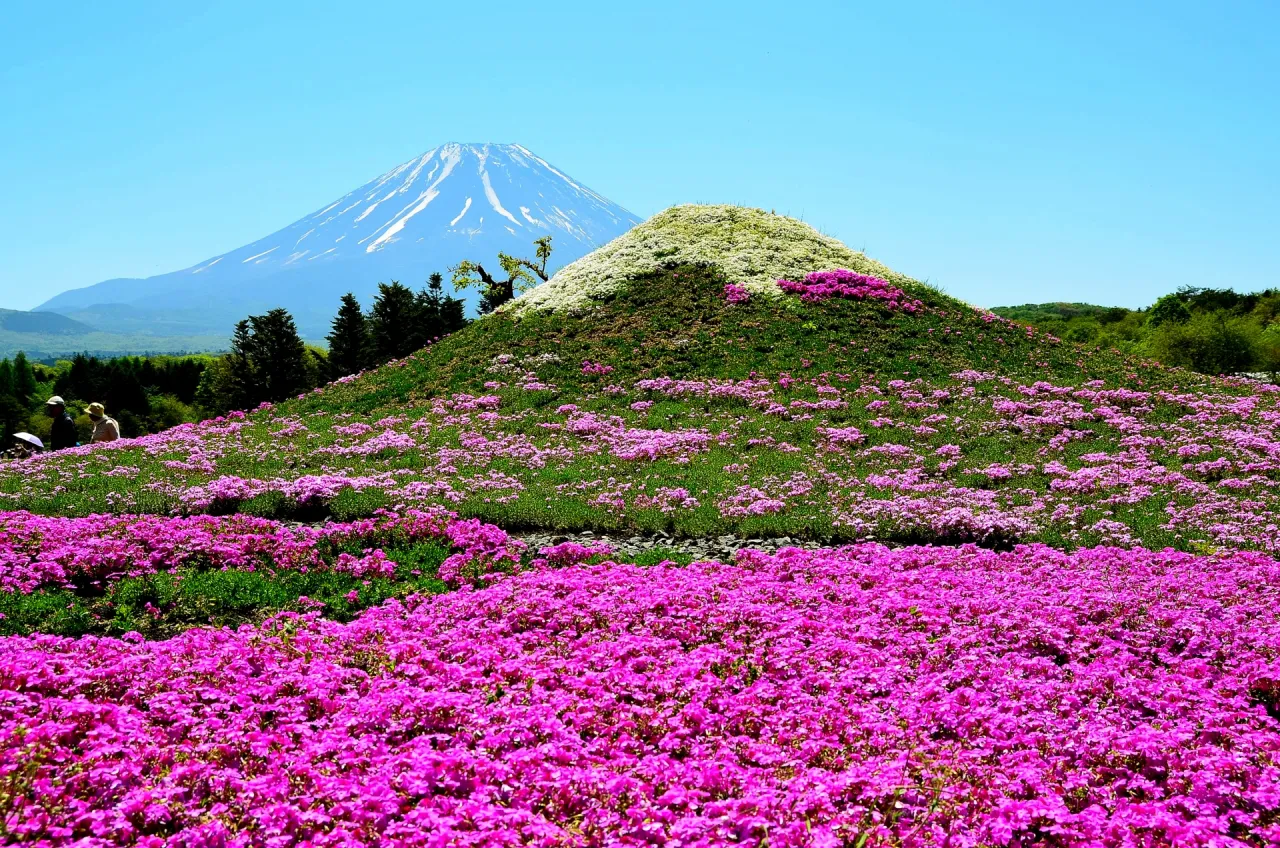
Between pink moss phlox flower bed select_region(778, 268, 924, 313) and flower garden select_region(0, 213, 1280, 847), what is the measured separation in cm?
1210

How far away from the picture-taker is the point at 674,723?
6941mm

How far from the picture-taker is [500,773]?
19.4 feet

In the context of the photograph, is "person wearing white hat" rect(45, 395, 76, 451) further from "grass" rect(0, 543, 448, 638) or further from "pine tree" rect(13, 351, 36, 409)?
"pine tree" rect(13, 351, 36, 409)

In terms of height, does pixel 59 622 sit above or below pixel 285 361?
below

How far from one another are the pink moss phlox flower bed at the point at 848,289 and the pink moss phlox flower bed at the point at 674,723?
26.2 meters

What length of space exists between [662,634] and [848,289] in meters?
30.0

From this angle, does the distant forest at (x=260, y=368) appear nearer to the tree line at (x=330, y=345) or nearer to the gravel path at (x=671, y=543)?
the tree line at (x=330, y=345)

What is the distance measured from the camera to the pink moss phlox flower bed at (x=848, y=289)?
35750 mm

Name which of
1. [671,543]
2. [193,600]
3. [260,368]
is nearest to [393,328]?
[260,368]

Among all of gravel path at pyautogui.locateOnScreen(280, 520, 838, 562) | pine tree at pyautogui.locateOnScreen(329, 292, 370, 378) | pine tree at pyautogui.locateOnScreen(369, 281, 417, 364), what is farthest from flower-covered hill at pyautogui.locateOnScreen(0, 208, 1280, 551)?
pine tree at pyautogui.locateOnScreen(329, 292, 370, 378)

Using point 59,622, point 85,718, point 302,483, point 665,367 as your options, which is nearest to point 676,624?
point 85,718

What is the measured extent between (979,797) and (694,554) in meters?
8.39

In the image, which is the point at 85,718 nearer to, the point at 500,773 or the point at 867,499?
the point at 500,773

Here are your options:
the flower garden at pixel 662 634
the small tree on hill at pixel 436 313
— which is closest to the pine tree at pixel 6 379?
the small tree on hill at pixel 436 313
